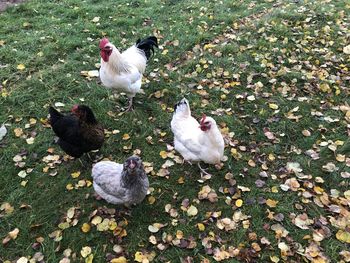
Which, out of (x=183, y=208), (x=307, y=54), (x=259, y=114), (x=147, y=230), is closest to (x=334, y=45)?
(x=307, y=54)

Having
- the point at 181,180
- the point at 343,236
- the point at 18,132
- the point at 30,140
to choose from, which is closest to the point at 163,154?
the point at 181,180

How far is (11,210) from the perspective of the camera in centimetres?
456

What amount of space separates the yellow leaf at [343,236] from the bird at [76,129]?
333 cm

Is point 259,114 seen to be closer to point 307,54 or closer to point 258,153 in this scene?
point 258,153

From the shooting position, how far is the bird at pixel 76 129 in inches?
187

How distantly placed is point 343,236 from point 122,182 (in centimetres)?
274

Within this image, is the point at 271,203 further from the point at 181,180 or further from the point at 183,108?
the point at 183,108

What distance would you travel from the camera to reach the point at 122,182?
428 centimetres

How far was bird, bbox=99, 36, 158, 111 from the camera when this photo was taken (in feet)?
18.1

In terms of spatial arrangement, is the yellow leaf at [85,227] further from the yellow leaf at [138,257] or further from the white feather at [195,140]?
the white feather at [195,140]

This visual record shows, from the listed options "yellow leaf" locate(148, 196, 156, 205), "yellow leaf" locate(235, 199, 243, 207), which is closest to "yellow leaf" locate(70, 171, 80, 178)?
"yellow leaf" locate(148, 196, 156, 205)

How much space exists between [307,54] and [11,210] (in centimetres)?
633

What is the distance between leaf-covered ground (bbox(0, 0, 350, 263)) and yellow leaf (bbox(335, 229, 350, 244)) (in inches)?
0.7

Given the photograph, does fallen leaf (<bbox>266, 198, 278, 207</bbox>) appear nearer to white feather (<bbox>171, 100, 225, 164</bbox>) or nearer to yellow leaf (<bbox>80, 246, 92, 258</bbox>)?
white feather (<bbox>171, 100, 225, 164</bbox>)
